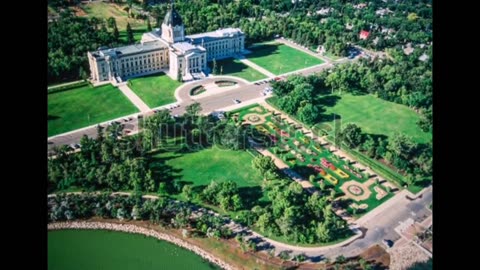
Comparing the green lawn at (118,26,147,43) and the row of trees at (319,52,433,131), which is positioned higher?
the green lawn at (118,26,147,43)

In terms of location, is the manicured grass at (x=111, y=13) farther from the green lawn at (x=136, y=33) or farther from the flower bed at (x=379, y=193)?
the flower bed at (x=379, y=193)

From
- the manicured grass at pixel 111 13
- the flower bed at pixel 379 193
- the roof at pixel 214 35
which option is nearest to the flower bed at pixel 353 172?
the flower bed at pixel 379 193

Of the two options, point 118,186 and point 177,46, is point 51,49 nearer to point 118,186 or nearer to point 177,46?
point 177,46

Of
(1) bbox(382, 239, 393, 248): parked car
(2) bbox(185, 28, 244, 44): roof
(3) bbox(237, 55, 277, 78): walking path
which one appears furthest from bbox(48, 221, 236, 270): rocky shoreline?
(2) bbox(185, 28, 244, 44): roof

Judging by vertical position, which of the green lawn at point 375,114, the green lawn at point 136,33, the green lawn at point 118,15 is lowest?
the green lawn at point 375,114

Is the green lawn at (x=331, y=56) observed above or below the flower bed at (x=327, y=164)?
above

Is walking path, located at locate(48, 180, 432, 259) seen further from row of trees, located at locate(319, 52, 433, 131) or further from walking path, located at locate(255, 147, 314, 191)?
row of trees, located at locate(319, 52, 433, 131)
